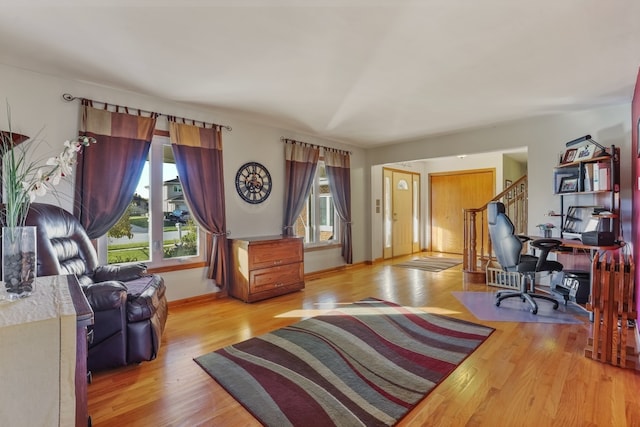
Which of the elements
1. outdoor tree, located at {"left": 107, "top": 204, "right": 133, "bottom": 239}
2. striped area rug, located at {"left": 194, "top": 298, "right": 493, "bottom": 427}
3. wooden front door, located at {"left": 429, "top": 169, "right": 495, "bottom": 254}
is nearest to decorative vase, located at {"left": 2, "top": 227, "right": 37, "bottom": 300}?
striped area rug, located at {"left": 194, "top": 298, "right": 493, "bottom": 427}

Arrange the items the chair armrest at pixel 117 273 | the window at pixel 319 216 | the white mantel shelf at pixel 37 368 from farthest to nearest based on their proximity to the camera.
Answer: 1. the window at pixel 319 216
2. the chair armrest at pixel 117 273
3. the white mantel shelf at pixel 37 368

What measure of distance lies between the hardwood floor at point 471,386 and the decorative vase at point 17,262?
857 millimetres

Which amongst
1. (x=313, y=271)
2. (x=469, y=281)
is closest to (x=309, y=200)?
(x=313, y=271)

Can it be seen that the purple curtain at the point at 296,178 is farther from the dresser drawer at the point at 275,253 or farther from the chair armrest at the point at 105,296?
the chair armrest at the point at 105,296

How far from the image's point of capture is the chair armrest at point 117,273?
2635 mm

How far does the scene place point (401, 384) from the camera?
6.48 ft

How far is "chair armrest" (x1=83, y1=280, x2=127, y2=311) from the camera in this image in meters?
2.04

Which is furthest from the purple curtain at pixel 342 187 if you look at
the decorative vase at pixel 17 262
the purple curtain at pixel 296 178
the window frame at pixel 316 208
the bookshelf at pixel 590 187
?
the decorative vase at pixel 17 262

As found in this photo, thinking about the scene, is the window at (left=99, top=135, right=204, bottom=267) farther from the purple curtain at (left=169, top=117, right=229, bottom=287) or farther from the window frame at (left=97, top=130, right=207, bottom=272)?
the purple curtain at (left=169, top=117, right=229, bottom=287)

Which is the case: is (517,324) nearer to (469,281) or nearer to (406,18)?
(469,281)

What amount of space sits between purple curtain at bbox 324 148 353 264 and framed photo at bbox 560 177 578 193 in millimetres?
3078

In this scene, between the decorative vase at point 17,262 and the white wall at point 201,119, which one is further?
the white wall at point 201,119

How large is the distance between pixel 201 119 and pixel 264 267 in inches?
78.0

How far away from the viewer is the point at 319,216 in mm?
5406
